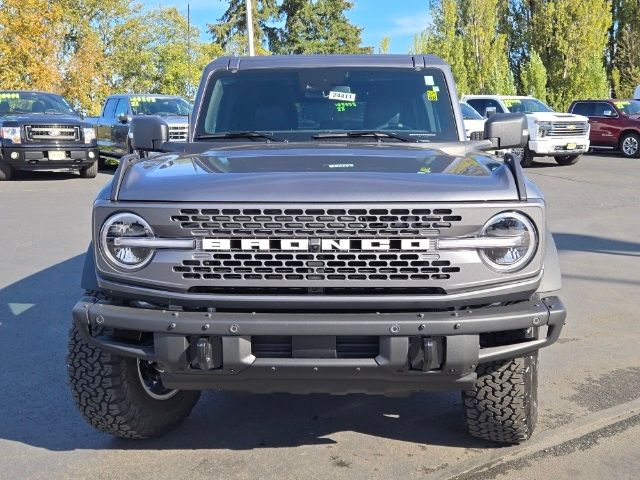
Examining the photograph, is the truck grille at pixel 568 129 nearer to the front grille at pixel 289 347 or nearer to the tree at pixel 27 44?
the front grille at pixel 289 347

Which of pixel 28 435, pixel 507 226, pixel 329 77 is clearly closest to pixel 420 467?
pixel 507 226

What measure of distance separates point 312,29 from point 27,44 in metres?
29.2

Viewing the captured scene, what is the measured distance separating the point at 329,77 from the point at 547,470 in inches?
104

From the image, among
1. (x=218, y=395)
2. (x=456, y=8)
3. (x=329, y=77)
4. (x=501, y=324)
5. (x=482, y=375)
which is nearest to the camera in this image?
(x=501, y=324)

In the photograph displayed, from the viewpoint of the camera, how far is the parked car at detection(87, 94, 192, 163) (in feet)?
57.8

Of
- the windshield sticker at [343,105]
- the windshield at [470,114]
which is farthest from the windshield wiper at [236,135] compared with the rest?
the windshield at [470,114]

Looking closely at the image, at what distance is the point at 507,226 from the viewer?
3.16m

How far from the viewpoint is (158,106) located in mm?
18109

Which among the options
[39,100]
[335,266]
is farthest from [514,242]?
[39,100]

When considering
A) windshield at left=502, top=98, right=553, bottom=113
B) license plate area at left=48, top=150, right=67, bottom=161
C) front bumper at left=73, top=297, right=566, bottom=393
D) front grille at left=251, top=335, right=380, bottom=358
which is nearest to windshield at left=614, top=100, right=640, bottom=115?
windshield at left=502, top=98, right=553, bottom=113

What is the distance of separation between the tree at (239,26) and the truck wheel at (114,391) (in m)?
53.0

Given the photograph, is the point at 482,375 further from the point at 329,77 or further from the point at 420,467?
the point at 329,77

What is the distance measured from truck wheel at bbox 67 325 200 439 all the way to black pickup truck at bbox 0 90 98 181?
1325cm

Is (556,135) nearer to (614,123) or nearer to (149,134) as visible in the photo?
(614,123)
